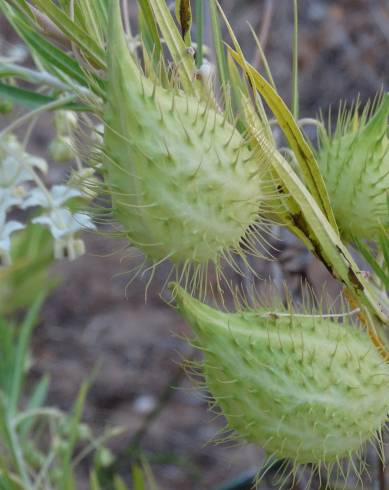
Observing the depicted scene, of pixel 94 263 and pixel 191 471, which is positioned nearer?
pixel 191 471

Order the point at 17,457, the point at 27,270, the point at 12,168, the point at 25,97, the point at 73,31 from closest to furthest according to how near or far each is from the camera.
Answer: the point at 73,31 < the point at 25,97 < the point at 12,168 < the point at 17,457 < the point at 27,270

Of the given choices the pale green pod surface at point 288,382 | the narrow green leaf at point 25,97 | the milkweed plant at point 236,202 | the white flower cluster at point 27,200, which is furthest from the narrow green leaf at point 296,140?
the white flower cluster at point 27,200

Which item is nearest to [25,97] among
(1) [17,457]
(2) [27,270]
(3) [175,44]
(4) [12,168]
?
(4) [12,168]

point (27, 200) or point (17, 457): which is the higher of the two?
point (27, 200)

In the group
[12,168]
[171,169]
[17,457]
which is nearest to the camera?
[171,169]

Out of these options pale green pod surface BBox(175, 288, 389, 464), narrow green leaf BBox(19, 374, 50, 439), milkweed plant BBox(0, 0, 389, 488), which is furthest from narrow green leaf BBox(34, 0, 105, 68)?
narrow green leaf BBox(19, 374, 50, 439)

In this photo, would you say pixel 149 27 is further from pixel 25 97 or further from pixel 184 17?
pixel 25 97

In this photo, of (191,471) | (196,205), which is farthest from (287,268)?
(191,471)

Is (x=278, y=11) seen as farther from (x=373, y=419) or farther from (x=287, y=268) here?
(x=373, y=419)
